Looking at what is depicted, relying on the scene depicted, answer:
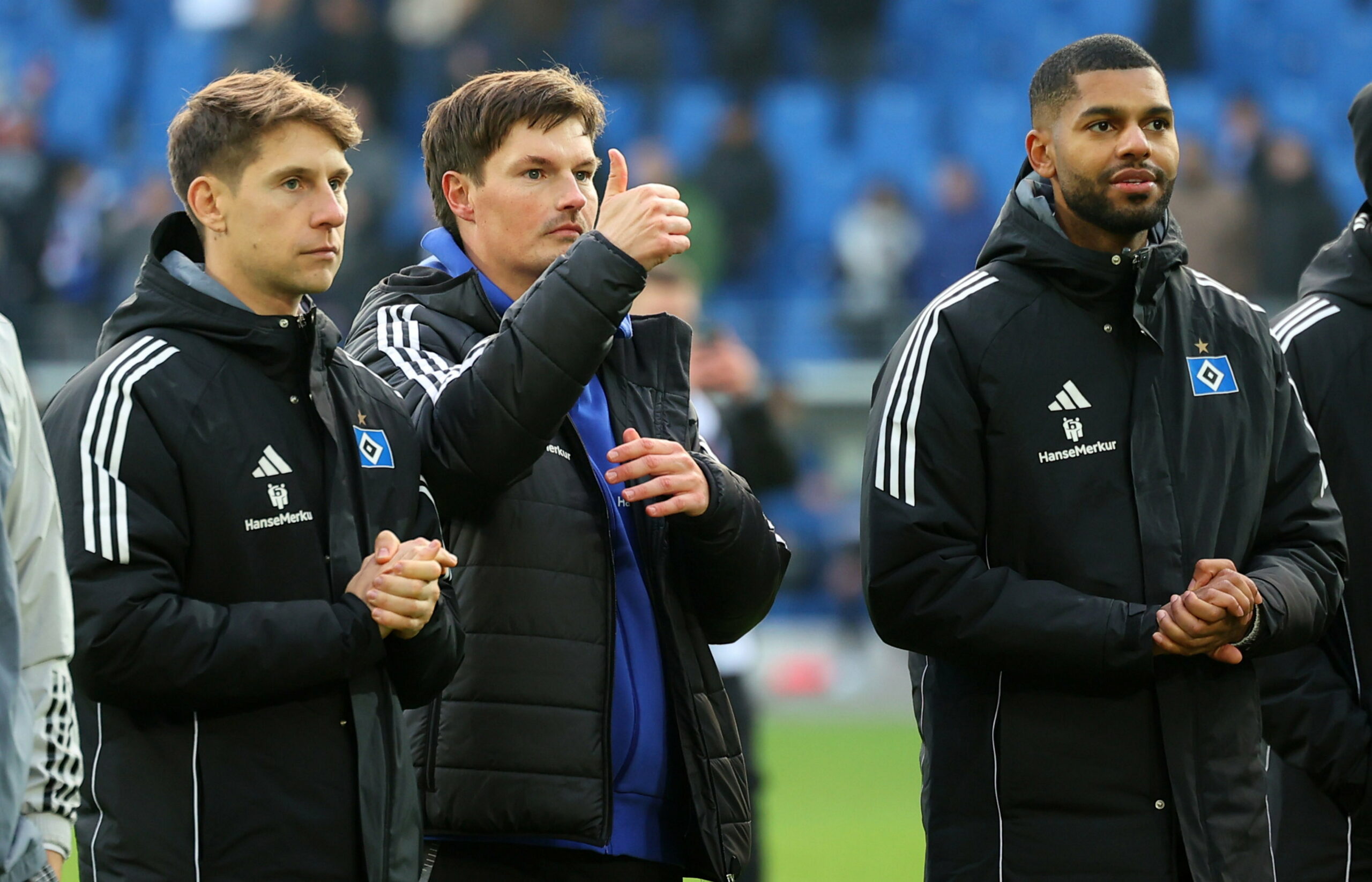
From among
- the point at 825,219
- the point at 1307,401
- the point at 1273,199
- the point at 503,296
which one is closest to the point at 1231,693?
the point at 1307,401

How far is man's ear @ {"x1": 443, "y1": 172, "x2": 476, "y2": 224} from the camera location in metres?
3.74

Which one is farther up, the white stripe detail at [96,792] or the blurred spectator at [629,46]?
the blurred spectator at [629,46]

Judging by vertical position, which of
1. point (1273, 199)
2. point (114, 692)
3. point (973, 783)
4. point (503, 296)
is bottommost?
point (973, 783)

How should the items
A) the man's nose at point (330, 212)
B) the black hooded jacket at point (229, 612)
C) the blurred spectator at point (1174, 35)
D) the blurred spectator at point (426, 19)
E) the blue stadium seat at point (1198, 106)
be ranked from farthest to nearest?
the blurred spectator at point (426, 19)
the blurred spectator at point (1174, 35)
the blue stadium seat at point (1198, 106)
the man's nose at point (330, 212)
the black hooded jacket at point (229, 612)

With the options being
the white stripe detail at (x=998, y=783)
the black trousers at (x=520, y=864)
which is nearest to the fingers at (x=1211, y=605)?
the white stripe detail at (x=998, y=783)

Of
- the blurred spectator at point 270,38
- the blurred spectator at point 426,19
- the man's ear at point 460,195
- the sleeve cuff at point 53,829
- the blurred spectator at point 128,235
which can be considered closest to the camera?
the sleeve cuff at point 53,829

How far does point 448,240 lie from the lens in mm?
3762

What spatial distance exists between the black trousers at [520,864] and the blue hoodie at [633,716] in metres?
0.03

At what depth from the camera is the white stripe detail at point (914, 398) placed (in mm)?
3418

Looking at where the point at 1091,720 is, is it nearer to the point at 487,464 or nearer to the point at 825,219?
the point at 487,464

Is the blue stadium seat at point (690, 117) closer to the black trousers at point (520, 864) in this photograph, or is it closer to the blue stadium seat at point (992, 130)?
the blue stadium seat at point (992, 130)

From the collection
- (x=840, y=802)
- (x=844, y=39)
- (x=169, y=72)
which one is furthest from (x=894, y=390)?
(x=169, y=72)

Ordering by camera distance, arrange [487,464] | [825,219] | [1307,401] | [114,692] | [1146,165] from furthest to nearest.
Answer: [825,219] < [1307,401] < [1146,165] < [487,464] < [114,692]

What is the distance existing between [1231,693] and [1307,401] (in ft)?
2.76
